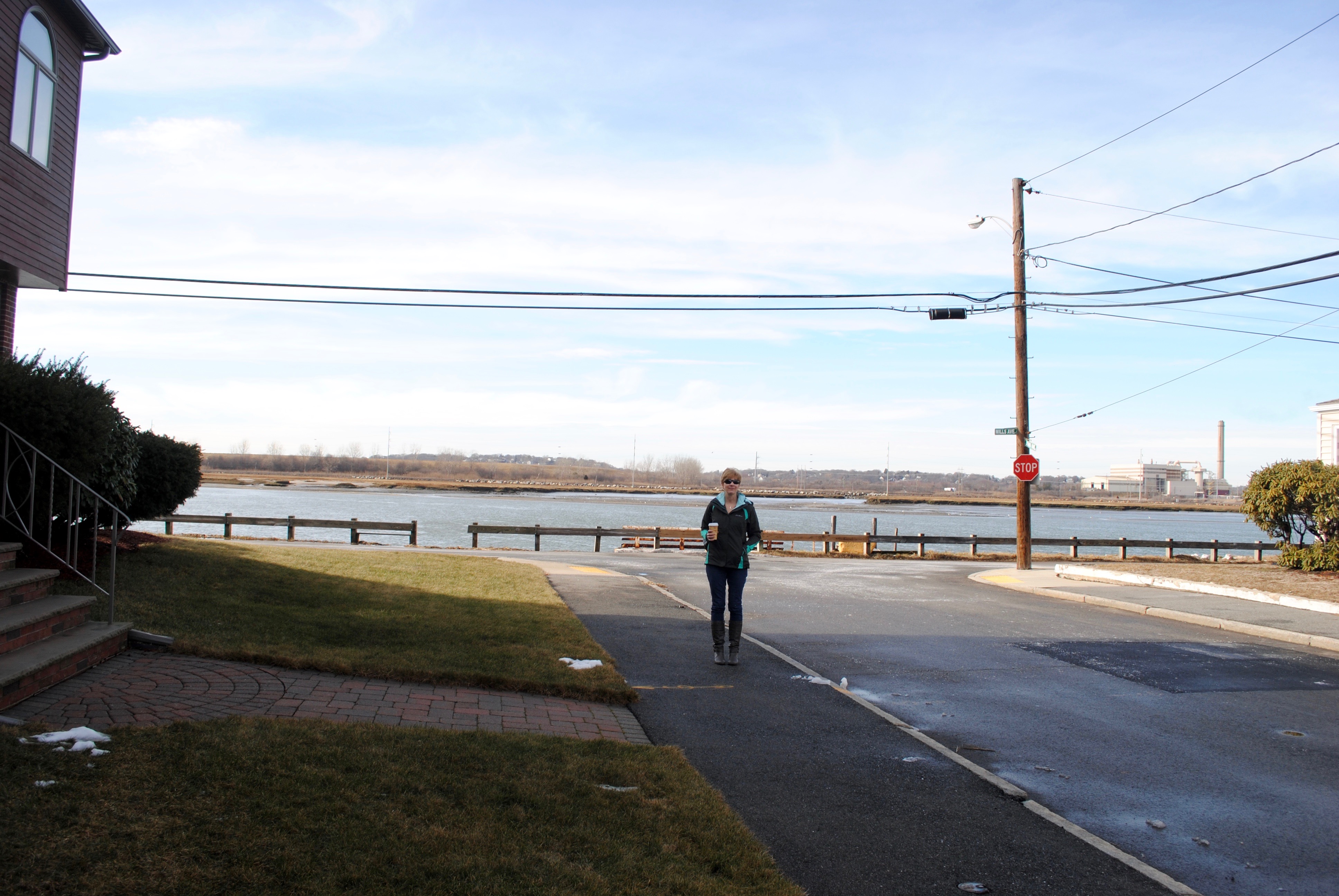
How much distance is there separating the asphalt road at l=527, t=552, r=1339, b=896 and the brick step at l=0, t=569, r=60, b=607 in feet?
15.6

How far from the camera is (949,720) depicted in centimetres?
696

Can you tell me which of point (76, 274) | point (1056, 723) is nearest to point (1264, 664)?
point (1056, 723)

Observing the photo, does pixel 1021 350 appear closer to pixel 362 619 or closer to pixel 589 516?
pixel 362 619

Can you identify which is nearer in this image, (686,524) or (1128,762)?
(1128,762)

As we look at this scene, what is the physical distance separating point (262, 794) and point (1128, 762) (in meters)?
5.29

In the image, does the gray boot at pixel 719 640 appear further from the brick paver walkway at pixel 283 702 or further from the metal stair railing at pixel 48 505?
the metal stair railing at pixel 48 505

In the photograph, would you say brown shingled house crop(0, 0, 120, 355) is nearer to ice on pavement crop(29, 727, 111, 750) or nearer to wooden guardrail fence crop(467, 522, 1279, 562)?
ice on pavement crop(29, 727, 111, 750)

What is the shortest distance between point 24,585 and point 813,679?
6.49m

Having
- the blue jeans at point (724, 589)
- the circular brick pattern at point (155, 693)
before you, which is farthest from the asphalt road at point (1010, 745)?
the circular brick pattern at point (155, 693)

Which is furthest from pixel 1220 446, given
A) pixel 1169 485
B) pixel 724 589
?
pixel 724 589

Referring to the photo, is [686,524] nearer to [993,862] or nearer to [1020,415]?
[1020,415]

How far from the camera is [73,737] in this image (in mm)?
4645

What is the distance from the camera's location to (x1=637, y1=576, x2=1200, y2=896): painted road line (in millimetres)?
4113

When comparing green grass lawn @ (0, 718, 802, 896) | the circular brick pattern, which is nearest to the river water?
the circular brick pattern
